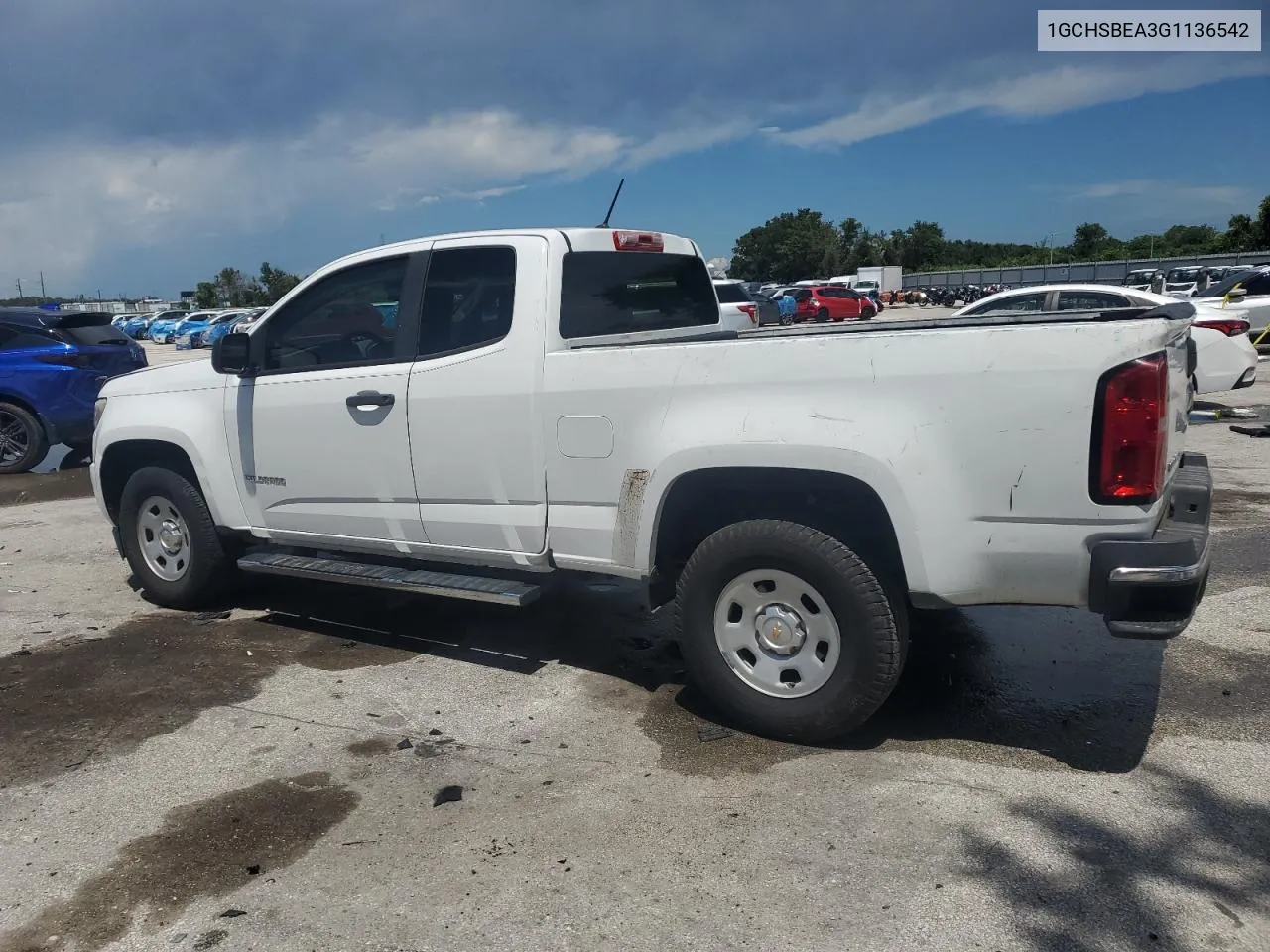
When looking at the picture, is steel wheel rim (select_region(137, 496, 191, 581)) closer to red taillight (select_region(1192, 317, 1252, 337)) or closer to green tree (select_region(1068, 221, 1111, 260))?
red taillight (select_region(1192, 317, 1252, 337))

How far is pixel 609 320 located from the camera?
15.8 feet

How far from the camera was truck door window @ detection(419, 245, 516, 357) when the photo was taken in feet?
14.9

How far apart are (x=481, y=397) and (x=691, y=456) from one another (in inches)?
42.8

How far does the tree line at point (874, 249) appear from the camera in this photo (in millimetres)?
89188

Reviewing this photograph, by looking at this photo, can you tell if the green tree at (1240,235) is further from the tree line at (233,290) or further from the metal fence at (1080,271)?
the tree line at (233,290)

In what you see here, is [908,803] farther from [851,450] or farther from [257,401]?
[257,401]

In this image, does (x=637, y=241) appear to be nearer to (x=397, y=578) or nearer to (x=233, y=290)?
(x=397, y=578)

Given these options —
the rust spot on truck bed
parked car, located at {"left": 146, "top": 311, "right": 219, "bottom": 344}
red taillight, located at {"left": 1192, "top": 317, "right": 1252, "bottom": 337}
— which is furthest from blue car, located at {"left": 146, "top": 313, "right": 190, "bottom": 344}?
the rust spot on truck bed

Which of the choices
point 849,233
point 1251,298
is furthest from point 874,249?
point 1251,298

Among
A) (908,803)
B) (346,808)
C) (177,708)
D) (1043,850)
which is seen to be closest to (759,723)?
(908,803)

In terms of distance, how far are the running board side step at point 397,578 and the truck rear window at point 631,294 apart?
3.84 feet

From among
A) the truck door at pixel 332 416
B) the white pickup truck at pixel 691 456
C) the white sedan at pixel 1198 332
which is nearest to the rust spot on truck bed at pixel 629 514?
the white pickup truck at pixel 691 456

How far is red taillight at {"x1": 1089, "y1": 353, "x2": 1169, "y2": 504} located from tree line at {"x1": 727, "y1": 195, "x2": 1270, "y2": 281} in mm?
90328

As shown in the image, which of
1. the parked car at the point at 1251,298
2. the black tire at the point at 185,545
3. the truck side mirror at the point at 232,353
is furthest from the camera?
the parked car at the point at 1251,298
